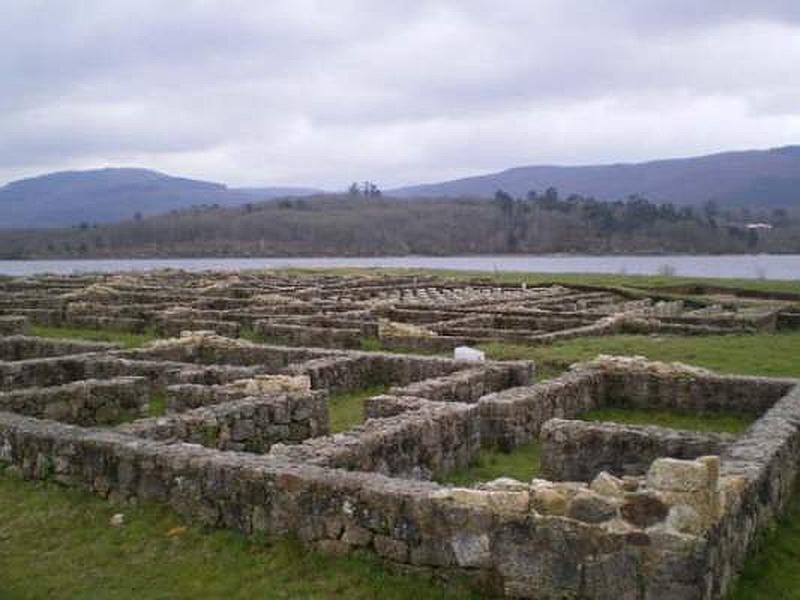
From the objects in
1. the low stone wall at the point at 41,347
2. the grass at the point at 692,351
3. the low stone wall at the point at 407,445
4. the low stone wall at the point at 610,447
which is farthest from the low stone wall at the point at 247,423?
the low stone wall at the point at 41,347

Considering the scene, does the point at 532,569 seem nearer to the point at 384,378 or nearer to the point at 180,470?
the point at 180,470

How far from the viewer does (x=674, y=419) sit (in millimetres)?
12992

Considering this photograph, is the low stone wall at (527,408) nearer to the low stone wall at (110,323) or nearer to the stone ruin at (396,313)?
the stone ruin at (396,313)

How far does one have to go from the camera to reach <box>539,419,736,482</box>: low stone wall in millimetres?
9234

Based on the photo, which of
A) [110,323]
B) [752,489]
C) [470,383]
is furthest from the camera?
[110,323]

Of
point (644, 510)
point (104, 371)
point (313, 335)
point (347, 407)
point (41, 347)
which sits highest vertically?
point (644, 510)

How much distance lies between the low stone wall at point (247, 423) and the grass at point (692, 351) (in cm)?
687

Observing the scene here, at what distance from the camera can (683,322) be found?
23.6 m

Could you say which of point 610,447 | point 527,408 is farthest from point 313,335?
point 610,447

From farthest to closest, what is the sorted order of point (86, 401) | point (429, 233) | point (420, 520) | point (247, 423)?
point (429, 233) → point (86, 401) → point (247, 423) → point (420, 520)

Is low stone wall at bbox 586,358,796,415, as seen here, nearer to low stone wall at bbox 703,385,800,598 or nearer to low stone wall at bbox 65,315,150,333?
low stone wall at bbox 703,385,800,598

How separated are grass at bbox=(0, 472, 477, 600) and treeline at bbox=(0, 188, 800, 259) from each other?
422ft

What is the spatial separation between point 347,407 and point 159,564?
6.72 metres

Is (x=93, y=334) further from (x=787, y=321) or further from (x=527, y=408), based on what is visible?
(x=787, y=321)
